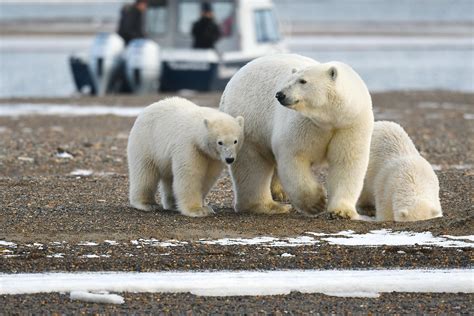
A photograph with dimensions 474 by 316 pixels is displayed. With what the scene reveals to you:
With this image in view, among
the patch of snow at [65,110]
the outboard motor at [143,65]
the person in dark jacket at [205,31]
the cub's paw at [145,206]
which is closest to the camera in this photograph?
the cub's paw at [145,206]

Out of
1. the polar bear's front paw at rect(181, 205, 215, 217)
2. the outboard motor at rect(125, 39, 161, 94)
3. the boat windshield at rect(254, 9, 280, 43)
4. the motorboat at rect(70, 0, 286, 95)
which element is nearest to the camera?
the polar bear's front paw at rect(181, 205, 215, 217)

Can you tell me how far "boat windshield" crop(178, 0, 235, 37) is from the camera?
78.3 ft

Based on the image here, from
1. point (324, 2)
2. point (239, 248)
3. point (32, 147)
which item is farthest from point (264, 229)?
point (324, 2)

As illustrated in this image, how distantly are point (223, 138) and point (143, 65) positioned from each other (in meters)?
15.1

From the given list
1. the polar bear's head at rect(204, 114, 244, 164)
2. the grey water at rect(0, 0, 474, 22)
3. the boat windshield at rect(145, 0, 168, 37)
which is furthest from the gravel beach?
the grey water at rect(0, 0, 474, 22)

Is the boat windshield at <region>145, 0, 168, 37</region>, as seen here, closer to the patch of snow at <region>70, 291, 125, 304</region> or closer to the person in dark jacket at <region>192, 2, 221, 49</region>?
the person in dark jacket at <region>192, 2, 221, 49</region>

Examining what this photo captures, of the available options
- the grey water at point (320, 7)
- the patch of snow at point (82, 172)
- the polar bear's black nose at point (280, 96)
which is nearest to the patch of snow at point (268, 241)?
the polar bear's black nose at point (280, 96)

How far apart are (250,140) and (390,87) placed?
22.2 m

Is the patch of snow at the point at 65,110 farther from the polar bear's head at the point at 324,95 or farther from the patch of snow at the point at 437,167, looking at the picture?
the polar bear's head at the point at 324,95

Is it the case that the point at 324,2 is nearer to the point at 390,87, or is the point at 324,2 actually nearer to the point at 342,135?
the point at 390,87

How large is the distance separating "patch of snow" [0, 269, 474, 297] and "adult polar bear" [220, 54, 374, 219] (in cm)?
155

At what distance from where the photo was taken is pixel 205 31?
2277 cm

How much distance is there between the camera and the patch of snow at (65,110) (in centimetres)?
1858

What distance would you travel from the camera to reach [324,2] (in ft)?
446
